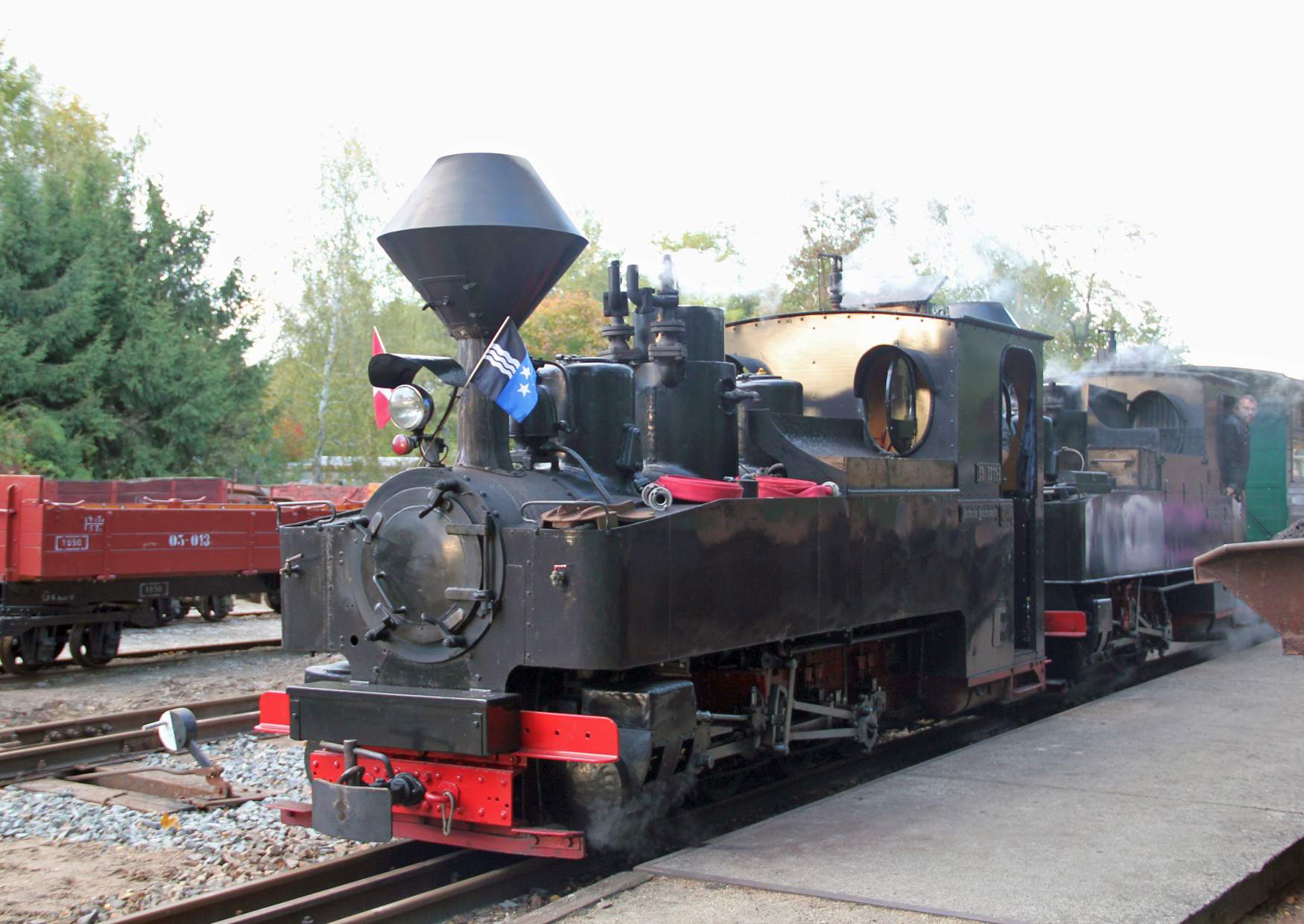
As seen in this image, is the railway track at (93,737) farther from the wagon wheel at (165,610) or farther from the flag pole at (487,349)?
the wagon wheel at (165,610)

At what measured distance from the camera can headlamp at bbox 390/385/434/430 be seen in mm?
5305

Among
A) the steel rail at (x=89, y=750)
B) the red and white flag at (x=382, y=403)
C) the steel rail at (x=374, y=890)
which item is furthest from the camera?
the steel rail at (x=89, y=750)

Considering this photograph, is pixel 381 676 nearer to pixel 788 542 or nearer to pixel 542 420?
pixel 542 420

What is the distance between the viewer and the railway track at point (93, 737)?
7.24 m

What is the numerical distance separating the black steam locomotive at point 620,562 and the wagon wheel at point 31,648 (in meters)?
7.35

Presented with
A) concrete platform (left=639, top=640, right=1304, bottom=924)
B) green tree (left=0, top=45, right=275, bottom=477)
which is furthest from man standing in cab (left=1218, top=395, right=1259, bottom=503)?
green tree (left=0, top=45, right=275, bottom=477)

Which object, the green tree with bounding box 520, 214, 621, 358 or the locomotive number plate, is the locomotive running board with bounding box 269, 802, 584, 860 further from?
the green tree with bounding box 520, 214, 621, 358

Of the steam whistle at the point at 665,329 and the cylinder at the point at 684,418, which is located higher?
the steam whistle at the point at 665,329

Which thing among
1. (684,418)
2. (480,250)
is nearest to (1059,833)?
(684,418)

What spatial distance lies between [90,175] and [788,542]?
73.5ft

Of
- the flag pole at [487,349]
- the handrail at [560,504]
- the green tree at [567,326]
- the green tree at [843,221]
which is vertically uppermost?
the green tree at [567,326]

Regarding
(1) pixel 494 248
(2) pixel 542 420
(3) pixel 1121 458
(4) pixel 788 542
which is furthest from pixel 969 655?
(3) pixel 1121 458

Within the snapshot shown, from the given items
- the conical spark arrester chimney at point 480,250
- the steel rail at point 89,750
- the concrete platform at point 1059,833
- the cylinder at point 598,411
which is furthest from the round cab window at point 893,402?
the steel rail at point 89,750

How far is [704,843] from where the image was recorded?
16.8 feet
